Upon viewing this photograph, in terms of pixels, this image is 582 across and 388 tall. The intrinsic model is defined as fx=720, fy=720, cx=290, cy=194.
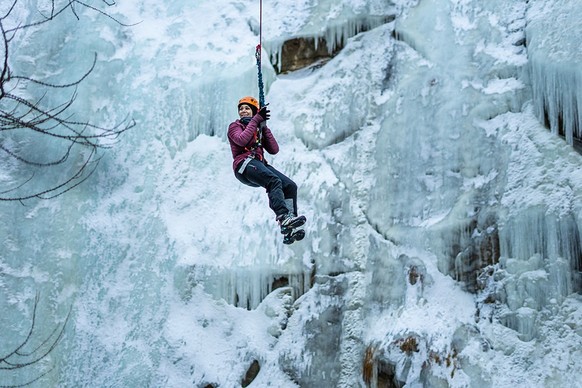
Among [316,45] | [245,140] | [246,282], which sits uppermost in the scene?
[316,45]

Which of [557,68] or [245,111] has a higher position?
[557,68]

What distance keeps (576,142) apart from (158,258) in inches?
151

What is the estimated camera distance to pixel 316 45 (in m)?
7.27

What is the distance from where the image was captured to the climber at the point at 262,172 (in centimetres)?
481

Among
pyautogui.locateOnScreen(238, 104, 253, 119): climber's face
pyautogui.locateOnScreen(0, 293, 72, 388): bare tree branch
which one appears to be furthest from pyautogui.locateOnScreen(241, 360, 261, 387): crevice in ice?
pyautogui.locateOnScreen(238, 104, 253, 119): climber's face

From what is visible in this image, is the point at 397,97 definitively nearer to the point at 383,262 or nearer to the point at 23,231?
the point at 383,262

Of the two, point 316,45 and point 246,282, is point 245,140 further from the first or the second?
point 316,45

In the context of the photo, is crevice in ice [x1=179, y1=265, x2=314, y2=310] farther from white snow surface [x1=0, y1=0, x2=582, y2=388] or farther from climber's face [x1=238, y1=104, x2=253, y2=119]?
climber's face [x1=238, y1=104, x2=253, y2=119]

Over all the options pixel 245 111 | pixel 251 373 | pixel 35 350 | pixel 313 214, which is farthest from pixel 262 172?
pixel 35 350

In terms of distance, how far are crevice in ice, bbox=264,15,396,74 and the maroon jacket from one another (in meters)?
2.20

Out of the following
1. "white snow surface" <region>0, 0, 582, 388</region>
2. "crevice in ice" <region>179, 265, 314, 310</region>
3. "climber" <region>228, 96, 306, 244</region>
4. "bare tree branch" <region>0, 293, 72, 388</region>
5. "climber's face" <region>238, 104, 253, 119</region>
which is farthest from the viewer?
"bare tree branch" <region>0, 293, 72, 388</region>

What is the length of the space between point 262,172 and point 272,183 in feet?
0.35

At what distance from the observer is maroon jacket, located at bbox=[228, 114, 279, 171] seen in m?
4.96

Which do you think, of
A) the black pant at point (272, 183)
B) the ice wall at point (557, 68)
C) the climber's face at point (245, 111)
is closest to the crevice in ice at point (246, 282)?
the black pant at point (272, 183)
